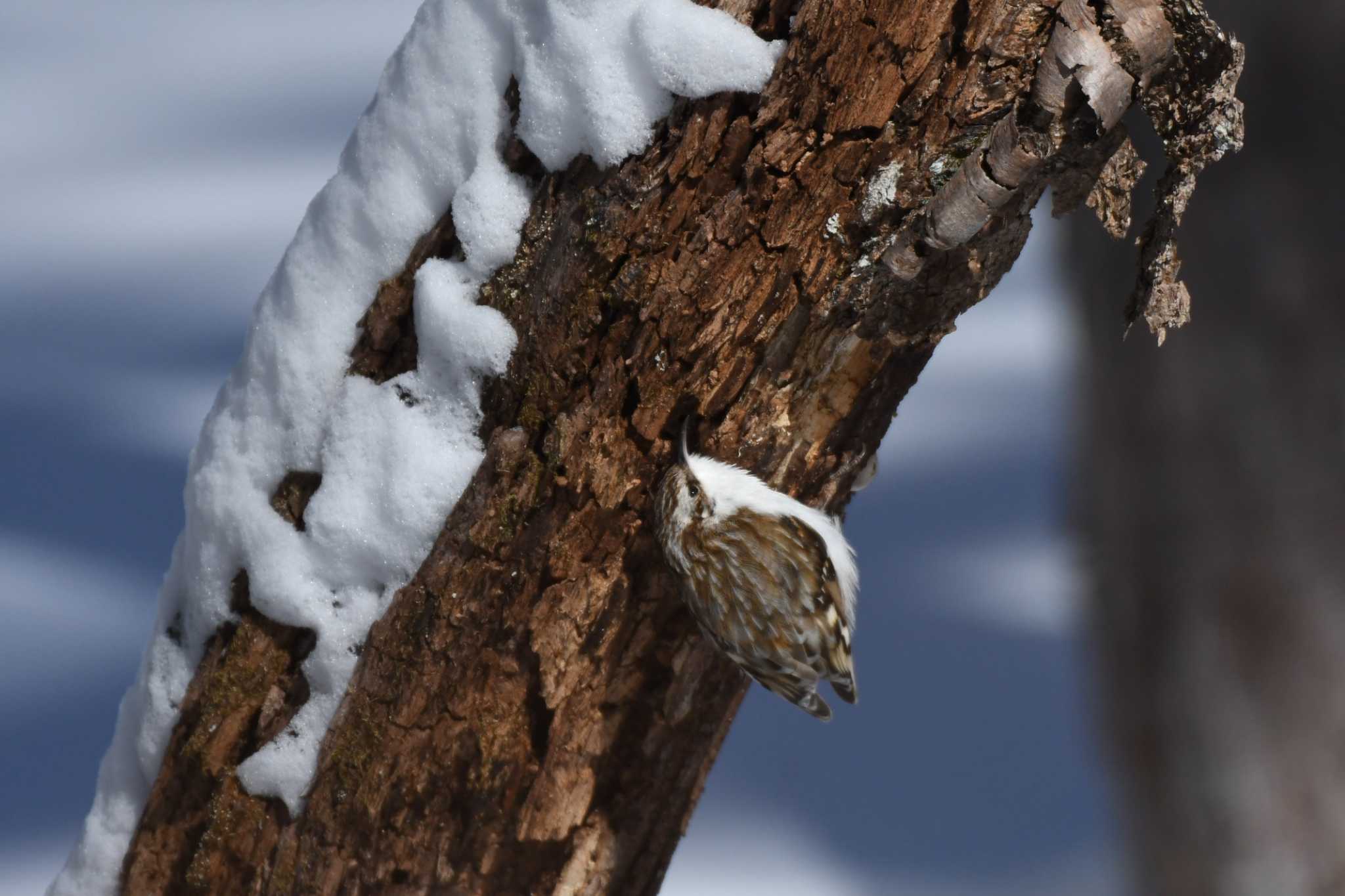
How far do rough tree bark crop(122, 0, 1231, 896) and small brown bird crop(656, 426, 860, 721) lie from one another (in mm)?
42

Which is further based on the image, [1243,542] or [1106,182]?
[1106,182]

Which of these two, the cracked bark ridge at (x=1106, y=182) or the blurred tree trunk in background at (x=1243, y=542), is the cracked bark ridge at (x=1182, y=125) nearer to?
the cracked bark ridge at (x=1106, y=182)

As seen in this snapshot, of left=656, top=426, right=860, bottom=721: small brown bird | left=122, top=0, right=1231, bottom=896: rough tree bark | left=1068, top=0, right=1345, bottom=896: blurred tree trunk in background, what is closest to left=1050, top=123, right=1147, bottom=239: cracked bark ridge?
left=122, top=0, right=1231, bottom=896: rough tree bark

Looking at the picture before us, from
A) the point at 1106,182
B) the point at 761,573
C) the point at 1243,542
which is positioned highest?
the point at 1106,182

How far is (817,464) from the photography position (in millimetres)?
1674

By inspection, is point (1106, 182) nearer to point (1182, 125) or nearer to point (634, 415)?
point (1182, 125)

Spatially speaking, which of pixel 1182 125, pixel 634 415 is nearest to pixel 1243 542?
pixel 1182 125

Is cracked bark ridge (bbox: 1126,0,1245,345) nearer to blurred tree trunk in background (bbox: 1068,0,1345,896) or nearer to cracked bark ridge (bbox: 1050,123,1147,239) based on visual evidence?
cracked bark ridge (bbox: 1050,123,1147,239)

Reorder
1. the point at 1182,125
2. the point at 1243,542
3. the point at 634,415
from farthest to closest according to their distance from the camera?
the point at 634,415 → the point at 1182,125 → the point at 1243,542

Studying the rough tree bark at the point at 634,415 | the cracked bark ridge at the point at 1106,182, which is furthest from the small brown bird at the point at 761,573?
the cracked bark ridge at the point at 1106,182

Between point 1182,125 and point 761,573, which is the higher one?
point 1182,125

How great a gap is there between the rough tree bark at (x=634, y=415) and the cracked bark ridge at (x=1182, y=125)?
0.04 m

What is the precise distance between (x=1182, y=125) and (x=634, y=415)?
74 centimetres

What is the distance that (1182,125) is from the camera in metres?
1.37
